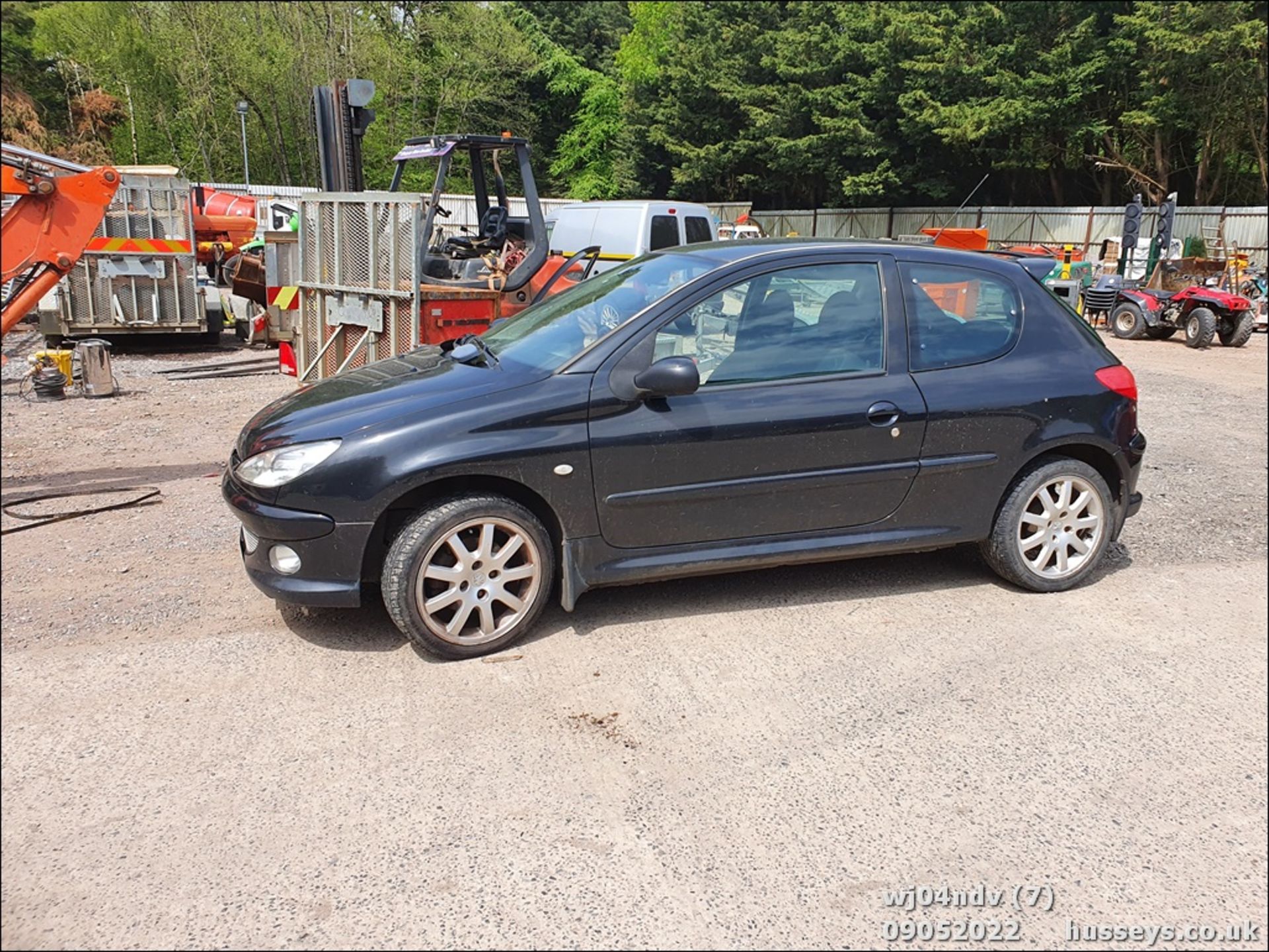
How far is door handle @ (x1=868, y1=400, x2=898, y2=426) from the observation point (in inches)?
174

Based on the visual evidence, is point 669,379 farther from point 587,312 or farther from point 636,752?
point 636,752

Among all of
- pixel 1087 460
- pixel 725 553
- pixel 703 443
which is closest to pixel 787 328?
pixel 703 443

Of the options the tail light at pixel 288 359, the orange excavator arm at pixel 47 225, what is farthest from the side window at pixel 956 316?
the tail light at pixel 288 359

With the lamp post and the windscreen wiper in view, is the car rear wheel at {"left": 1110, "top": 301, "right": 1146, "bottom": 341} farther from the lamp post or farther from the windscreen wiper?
the windscreen wiper

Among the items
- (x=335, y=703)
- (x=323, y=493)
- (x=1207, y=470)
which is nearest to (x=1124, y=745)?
(x=335, y=703)

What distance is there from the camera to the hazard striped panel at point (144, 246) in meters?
12.4

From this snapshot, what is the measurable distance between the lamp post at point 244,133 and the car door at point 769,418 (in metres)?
2.68

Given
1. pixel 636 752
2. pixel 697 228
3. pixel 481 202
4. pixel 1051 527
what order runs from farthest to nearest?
1. pixel 697 228
2. pixel 481 202
3. pixel 1051 527
4. pixel 636 752

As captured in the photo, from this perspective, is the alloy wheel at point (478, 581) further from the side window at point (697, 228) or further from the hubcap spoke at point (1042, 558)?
the side window at point (697, 228)

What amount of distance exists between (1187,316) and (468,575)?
54.7 ft

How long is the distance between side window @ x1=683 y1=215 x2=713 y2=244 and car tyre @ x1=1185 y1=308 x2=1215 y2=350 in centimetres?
818

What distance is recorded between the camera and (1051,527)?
4762 millimetres

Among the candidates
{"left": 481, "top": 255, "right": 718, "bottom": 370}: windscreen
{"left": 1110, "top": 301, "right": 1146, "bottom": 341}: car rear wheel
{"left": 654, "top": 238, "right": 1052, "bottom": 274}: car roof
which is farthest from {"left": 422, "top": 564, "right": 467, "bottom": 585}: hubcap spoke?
{"left": 1110, "top": 301, "right": 1146, "bottom": 341}: car rear wheel

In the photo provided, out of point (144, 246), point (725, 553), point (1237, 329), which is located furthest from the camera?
point (1237, 329)
